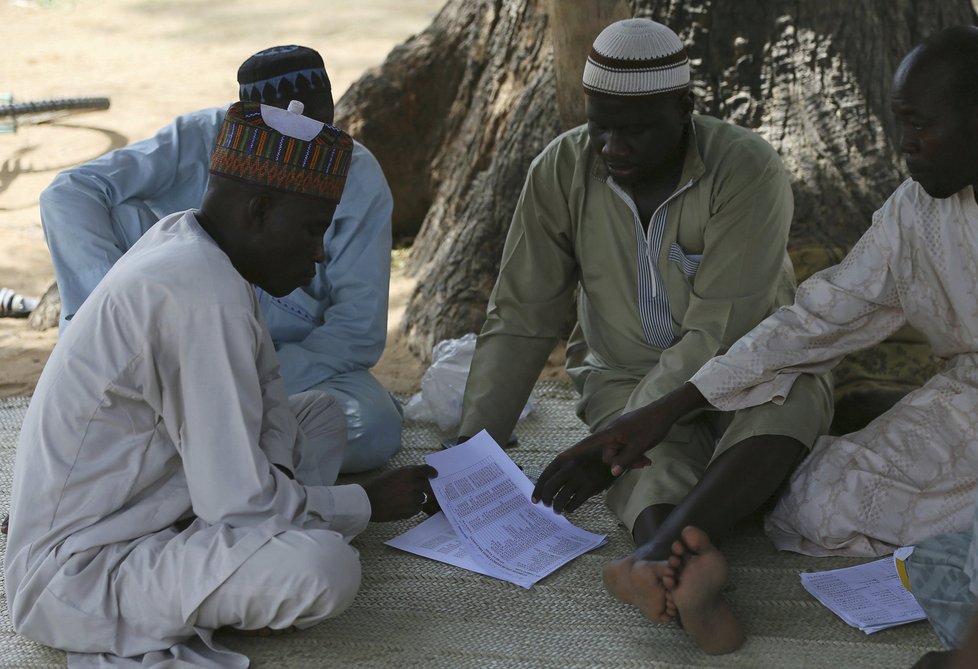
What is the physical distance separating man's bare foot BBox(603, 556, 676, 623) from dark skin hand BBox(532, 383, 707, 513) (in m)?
0.38

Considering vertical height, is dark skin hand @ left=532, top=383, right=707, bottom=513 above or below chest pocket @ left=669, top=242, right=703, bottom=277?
below

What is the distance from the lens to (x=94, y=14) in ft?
39.3

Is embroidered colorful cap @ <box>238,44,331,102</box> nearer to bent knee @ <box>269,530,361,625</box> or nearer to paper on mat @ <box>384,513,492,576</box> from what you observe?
paper on mat @ <box>384,513,492,576</box>

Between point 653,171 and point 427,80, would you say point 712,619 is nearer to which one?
point 653,171

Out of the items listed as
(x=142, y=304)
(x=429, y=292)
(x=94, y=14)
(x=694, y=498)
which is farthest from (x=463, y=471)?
(x=94, y=14)

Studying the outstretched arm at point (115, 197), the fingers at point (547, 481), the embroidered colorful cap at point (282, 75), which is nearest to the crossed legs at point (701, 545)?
the fingers at point (547, 481)

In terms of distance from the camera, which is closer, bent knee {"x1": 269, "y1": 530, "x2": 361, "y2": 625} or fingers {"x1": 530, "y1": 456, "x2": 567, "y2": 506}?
bent knee {"x1": 269, "y1": 530, "x2": 361, "y2": 625}

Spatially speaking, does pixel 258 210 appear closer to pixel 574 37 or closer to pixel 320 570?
pixel 320 570

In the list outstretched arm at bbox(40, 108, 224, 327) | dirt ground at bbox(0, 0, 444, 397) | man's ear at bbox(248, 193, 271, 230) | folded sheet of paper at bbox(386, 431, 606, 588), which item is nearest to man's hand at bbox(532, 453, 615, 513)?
folded sheet of paper at bbox(386, 431, 606, 588)

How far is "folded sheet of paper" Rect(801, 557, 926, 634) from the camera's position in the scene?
7.98 feet

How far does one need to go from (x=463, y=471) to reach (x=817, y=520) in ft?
2.90

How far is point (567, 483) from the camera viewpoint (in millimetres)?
2789

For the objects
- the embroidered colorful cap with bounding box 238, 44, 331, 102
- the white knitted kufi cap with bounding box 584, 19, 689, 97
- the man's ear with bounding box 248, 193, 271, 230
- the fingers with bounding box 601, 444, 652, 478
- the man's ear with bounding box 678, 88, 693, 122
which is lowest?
the fingers with bounding box 601, 444, 652, 478

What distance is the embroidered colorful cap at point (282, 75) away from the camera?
10.6ft
